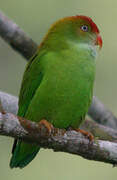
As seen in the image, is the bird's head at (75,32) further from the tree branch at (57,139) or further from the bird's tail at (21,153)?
the tree branch at (57,139)

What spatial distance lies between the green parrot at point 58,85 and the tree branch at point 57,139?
0.51 meters

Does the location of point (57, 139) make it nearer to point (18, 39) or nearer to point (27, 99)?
point (27, 99)

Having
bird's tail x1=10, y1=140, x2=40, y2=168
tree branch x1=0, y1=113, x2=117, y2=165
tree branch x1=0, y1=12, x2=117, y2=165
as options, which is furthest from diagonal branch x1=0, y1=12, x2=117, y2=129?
tree branch x1=0, y1=113, x2=117, y2=165

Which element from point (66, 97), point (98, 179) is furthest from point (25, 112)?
point (98, 179)

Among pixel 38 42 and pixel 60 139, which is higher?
pixel 60 139

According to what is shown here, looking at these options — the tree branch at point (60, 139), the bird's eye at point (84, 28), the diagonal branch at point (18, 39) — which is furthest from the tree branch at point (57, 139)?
the diagonal branch at point (18, 39)

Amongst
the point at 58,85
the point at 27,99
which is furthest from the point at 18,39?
the point at 58,85

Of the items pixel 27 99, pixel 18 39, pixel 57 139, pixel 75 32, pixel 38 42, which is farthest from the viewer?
pixel 38 42

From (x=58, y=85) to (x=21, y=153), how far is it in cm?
92

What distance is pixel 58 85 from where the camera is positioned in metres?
4.25

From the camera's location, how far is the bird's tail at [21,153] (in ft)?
15.0

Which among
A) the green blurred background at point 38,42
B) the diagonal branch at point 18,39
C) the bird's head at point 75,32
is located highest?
the bird's head at point 75,32

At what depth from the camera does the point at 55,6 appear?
25.8 ft

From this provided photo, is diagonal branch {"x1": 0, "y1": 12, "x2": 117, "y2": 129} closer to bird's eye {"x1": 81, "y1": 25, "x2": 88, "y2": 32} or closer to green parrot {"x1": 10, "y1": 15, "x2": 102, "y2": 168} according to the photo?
green parrot {"x1": 10, "y1": 15, "x2": 102, "y2": 168}
